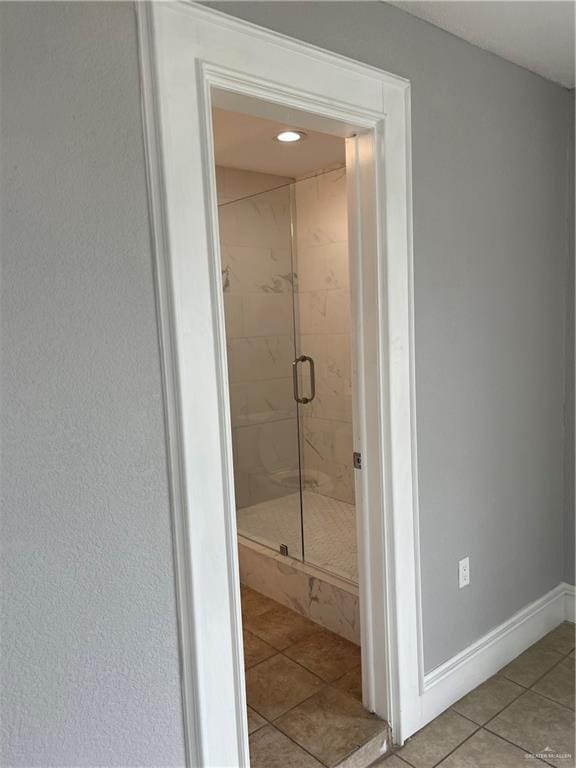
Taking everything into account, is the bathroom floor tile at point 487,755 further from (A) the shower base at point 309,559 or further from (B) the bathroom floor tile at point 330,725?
(A) the shower base at point 309,559

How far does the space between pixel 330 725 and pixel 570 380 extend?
1.80 meters

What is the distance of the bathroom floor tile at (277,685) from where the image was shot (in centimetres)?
217

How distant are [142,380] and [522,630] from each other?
6.92 ft

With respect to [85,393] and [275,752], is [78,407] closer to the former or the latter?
[85,393]

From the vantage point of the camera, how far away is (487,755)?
6.47 ft

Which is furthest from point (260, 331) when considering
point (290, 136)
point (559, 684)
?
point (559, 684)

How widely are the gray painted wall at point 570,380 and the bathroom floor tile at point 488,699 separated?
2.36 feet

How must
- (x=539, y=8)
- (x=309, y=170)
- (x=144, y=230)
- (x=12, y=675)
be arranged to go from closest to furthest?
(x=12, y=675) < (x=144, y=230) < (x=539, y=8) < (x=309, y=170)

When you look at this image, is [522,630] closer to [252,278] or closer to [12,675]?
[12,675]

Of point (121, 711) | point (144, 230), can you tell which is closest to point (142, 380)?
point (144, 230)

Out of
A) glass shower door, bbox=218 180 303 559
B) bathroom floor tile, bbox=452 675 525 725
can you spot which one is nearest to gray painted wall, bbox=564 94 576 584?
bathroom floor tile, bbox=452 675 525 725

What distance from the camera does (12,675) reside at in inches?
47.6

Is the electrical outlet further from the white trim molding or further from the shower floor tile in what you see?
the white trim molding

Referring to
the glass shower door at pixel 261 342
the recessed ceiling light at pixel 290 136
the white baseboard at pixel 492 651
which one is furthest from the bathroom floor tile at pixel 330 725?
the recessed ceiling light at pixel 290 136
